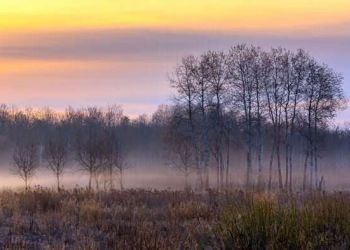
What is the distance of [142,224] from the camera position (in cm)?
1166

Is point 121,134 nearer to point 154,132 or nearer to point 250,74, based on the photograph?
point 154,132

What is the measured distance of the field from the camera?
766 cm

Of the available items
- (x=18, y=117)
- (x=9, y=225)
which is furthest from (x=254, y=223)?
(x=18, y=117)

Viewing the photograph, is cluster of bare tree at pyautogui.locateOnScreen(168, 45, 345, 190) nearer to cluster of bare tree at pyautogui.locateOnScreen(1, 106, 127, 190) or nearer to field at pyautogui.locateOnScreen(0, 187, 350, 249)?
cluster of bare tree at pyautogui.locateOnScreen(1, 106, 127, 190)

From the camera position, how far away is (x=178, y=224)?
41.0 feet

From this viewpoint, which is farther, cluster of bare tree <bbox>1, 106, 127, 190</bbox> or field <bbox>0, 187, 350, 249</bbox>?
cluster of bare tree <bbox>1, 106, 127, 190</bbox>

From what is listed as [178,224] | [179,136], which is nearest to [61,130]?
[179,136]

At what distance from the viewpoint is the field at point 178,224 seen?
766cm

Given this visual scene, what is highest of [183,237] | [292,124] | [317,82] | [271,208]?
[317,82]

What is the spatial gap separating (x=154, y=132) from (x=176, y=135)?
77.2 meters

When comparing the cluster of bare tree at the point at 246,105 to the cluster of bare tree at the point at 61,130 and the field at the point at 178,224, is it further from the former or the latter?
the field at the point at 178,224

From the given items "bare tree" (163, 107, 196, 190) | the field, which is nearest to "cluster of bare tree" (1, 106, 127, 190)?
"bare tree" (163, 107, 196, 190)

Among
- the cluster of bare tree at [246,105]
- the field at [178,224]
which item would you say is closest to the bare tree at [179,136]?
the cluster of bare tree at [246,105]

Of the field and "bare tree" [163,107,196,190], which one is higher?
"bare tree" [163,107,196,190]
